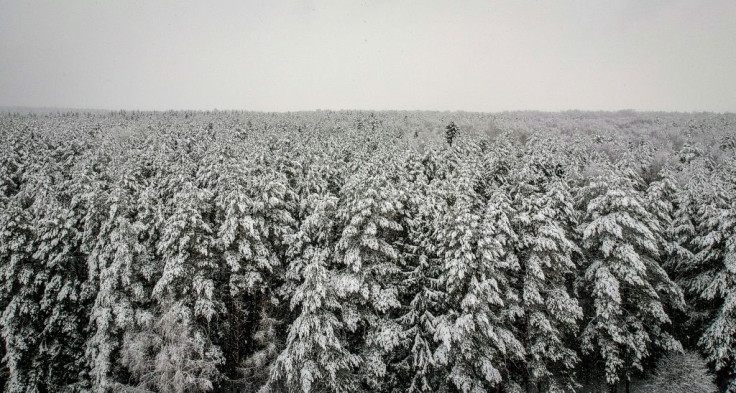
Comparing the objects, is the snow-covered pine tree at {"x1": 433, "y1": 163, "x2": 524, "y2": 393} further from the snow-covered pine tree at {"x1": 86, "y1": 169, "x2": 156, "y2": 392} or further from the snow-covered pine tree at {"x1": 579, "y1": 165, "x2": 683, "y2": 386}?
the snow-covered pine tree at {"x1": 86, "y1": 169, "x2": 156, "y2": 392}

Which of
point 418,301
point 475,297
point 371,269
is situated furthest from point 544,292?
point 371,269

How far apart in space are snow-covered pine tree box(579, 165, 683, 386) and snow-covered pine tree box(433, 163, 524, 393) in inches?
175

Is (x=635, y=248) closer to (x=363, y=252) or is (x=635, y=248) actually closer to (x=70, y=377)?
(x=363, y=252)

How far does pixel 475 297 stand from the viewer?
720 inches

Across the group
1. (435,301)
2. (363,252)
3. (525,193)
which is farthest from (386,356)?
(525,193)

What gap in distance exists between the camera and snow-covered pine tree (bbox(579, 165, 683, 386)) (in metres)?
A: 19.7

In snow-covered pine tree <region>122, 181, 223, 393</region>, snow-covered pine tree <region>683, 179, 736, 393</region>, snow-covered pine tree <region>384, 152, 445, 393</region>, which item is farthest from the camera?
snow-covered pine tree <region>384, 152, 445, 393</region>

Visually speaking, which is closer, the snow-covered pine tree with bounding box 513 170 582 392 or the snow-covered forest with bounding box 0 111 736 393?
the snow-covered forest with bounding box 0 111 736 393

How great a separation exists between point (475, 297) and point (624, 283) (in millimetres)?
9004

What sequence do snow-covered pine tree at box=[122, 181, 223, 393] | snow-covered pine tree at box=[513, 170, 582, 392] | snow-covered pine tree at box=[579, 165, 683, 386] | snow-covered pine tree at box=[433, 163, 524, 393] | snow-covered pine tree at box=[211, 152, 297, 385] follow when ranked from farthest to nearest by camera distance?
1. snow-covered pine tree at box=[211, 152, 297, 385]
2. snow-covered pine tree at box=[579, 165, 683, 386]
3. snow-covered pine tree at box=[513, 170, 582, 392]
4. snow-covered pine tree at box=[122, 181, 223, 393]
5. snow-covered pine tree at box=[433, 163, 524, 393]

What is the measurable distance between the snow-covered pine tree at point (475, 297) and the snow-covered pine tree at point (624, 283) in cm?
446

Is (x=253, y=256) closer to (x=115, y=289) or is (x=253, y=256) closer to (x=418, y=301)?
(x=115, y=289)

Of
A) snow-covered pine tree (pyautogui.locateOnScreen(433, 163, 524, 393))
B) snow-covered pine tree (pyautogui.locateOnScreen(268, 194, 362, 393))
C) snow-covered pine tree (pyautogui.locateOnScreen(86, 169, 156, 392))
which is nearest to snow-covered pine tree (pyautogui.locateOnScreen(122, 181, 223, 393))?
snow-covered pine tree (pyautogui.locateOnScreen(86, 169, 156, 392))

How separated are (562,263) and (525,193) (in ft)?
16.3
